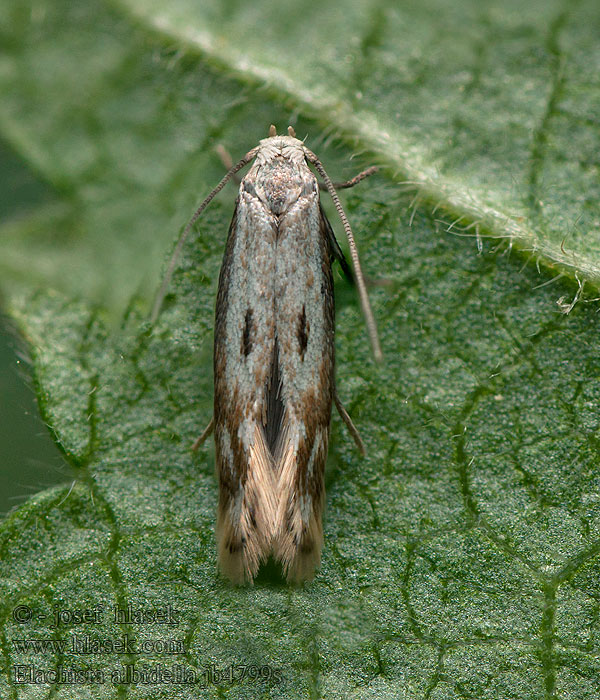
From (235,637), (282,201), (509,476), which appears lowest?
(235,637)

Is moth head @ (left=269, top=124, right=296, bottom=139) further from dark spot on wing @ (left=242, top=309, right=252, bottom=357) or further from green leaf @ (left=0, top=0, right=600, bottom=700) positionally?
dark spot on wing @ (left=242, top=309, right=252, bottom=357)

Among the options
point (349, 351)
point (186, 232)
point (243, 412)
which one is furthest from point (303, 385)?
point (186, 232)

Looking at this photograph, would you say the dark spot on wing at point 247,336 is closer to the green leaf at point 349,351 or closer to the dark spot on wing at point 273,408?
the dark spot on wing at point 273,408

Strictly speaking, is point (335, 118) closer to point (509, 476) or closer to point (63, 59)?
point (63, 59)

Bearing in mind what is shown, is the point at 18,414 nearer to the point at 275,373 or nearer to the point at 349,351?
the point at 275,373

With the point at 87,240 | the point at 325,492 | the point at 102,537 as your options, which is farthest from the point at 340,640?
the point at 87,240

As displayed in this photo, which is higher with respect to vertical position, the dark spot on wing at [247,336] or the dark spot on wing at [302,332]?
A: the dark spot on wing at [302,332]

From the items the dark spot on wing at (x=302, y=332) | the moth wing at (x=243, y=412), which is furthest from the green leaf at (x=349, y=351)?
the dark spot on wing at (x=302, y=332)
